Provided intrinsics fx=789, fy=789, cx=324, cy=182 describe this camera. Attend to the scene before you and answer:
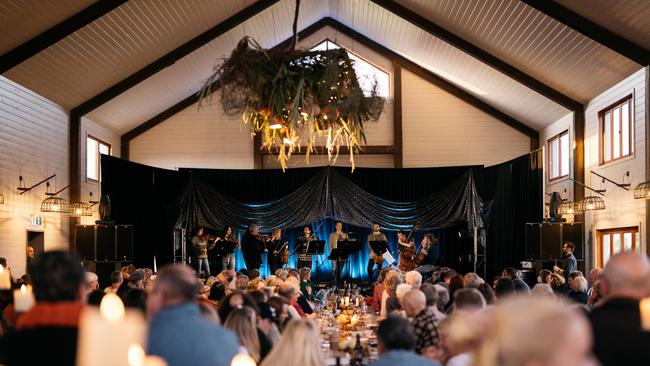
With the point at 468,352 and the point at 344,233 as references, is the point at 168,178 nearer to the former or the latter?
the point at 344,233

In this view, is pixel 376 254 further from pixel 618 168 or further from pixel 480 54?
pixel 618 168

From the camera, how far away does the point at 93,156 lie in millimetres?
18234

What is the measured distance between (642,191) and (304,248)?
27.7ft

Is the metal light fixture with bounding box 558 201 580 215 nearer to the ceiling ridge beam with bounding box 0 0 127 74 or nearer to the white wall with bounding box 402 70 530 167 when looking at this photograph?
the white wall with bounding box 402 70 530 167

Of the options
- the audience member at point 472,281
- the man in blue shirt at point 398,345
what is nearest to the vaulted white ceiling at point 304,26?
the audience member at point 472,281

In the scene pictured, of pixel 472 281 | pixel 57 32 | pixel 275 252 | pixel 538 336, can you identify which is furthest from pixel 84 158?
pixel 538 336

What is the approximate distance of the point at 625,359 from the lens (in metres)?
2.89

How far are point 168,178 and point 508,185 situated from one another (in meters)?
7.68

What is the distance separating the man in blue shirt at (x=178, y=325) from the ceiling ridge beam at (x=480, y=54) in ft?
45.4

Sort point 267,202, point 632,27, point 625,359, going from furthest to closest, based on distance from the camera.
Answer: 1. point 267,202
2. point 632,27
3. point 625,359

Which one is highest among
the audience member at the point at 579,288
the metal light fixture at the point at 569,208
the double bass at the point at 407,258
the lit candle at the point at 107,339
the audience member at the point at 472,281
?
the metal light fixture at the point at 569,208

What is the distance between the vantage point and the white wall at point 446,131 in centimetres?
2011

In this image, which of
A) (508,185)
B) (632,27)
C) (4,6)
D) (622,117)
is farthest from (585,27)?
(4,6)

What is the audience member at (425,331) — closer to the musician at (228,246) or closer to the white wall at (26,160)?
the white wall at (26,160)
